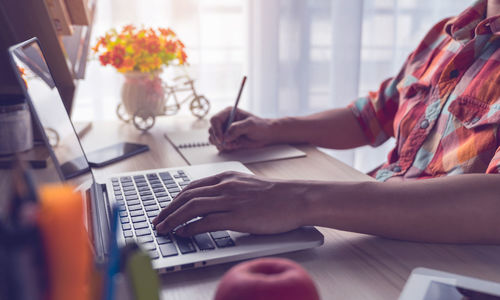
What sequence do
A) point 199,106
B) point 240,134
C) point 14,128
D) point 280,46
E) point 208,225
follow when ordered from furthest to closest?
point 280,46, point 199,106, point 240,134, point 14,128, point 208,225

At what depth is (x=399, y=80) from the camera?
3.89ft

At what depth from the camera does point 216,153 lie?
1.05m

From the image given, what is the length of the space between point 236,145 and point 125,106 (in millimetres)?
408

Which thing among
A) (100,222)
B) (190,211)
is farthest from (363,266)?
(100,222)

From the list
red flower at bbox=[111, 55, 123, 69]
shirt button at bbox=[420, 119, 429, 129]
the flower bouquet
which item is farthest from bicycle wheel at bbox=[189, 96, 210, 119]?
shirt button at bbox=[420, 119, 429, 129]

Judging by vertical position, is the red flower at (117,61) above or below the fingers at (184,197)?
above

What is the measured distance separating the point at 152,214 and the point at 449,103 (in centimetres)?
63

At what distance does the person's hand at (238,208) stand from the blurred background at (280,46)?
4.12 feet

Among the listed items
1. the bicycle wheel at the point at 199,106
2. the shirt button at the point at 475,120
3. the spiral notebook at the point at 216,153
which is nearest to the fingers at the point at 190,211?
the spiral notebook at the point at 216,153

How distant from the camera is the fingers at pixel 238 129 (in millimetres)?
1049

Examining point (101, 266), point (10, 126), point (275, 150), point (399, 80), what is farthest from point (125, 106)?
point (101, 266)

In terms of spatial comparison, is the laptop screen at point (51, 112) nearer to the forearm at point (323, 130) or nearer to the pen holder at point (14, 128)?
the pen holder at point (14, 128)

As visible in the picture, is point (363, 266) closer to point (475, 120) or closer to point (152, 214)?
point (152, 214)

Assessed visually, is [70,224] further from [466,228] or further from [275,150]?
[275,150]
